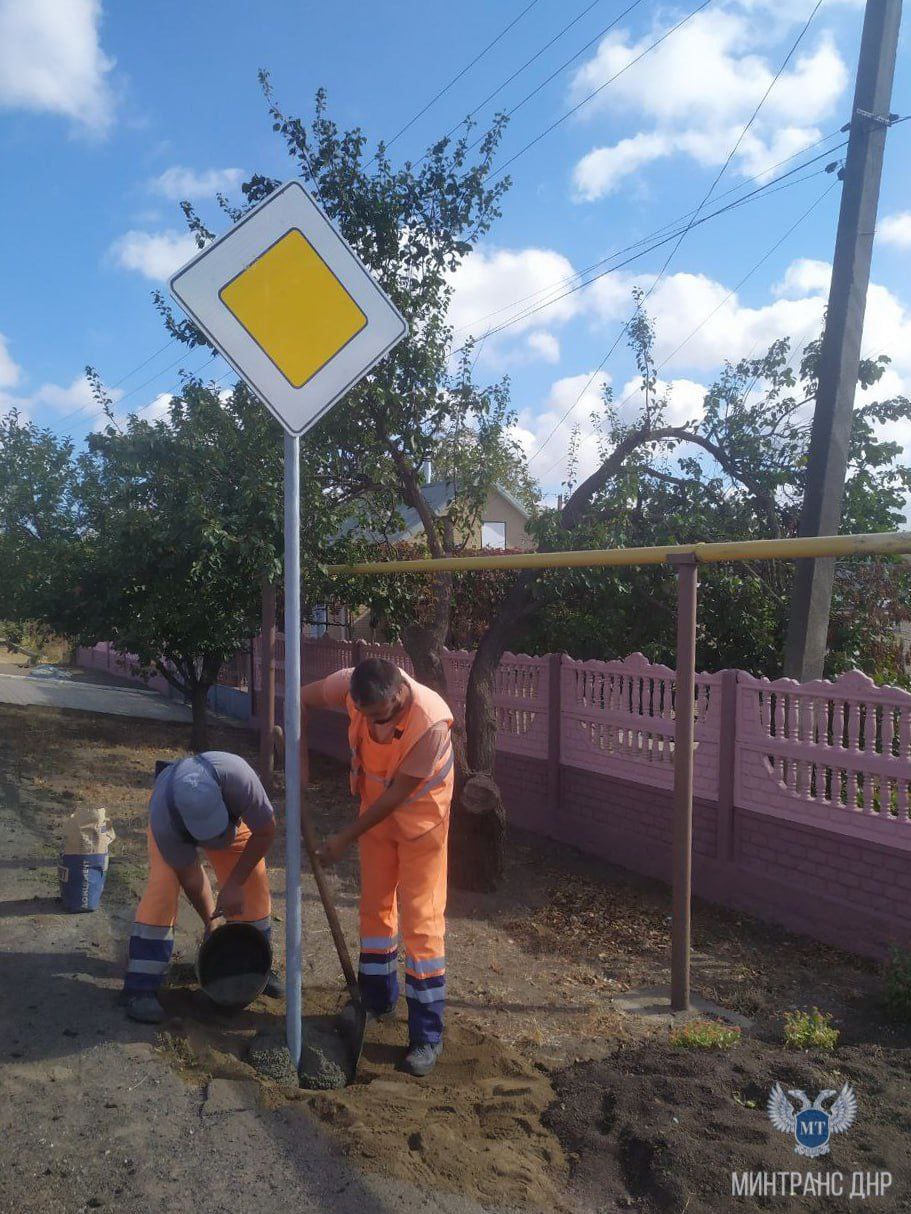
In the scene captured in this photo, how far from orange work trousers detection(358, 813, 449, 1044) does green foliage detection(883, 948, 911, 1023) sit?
80.4 inches

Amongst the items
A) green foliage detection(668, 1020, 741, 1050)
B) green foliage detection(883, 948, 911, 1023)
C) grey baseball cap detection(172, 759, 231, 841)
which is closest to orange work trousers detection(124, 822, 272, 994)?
grey baseball cap detection(172, 759, 231, 841)

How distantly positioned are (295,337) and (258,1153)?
2.50 meters

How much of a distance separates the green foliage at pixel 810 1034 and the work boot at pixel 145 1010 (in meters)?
2.49

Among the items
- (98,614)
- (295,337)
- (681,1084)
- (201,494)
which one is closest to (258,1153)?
(681,1084)

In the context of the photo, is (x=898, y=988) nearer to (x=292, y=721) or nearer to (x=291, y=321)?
(x=292, y=721)

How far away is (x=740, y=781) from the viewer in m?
5.79

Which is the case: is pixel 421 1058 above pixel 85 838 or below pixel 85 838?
below

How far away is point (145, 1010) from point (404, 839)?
1.14 metres

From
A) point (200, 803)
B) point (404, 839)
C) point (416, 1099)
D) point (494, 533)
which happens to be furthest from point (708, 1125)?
point (494, 533)

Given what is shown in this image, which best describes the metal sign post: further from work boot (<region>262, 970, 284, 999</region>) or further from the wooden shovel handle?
work boot (<region>262, 970, 284, 999</region>)

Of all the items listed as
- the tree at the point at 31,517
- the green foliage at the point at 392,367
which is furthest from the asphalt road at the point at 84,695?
the green foliage at the point at 392,367

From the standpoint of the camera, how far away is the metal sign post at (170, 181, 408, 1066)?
3.09 m

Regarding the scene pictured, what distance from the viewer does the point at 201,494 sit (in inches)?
247

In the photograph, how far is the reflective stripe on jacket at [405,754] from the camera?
12.4ft
